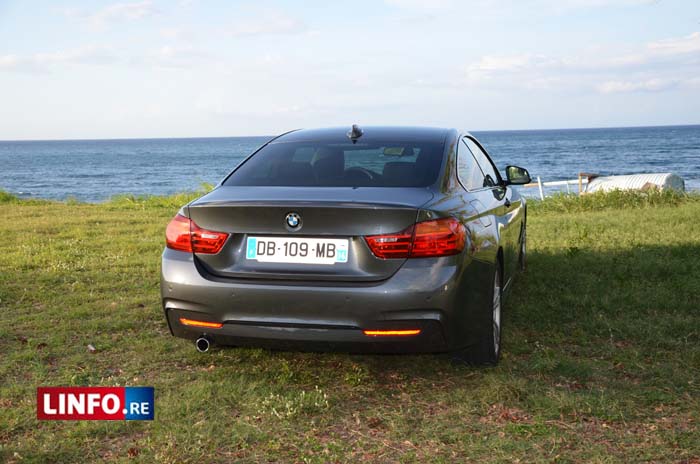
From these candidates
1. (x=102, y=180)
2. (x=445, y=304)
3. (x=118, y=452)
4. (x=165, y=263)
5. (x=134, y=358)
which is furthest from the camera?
(x=102, y=180)

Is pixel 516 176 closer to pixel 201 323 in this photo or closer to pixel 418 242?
pixel 418 242

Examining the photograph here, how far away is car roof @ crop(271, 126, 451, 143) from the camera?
4953 millimetres

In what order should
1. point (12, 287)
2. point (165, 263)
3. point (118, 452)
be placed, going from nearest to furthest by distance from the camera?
point (118, 452), point (165, 263), point (12, 287)

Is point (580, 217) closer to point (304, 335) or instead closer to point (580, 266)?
point (580, 266)

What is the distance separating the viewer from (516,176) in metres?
6.36

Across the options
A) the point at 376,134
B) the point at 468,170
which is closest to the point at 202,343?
the point at 376,134

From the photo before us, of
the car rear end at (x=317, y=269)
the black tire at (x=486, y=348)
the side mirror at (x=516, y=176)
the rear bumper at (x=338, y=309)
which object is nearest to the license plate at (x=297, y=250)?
the car rear end at (x=317, y=269)

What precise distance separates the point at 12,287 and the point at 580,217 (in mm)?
9462

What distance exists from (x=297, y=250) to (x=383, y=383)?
1144 mm

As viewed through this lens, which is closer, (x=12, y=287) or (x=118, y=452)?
(x=118, y=452)

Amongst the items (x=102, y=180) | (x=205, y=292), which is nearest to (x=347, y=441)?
(x=205, y=292)

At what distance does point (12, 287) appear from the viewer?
715cm

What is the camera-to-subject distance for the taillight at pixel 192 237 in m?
4.03

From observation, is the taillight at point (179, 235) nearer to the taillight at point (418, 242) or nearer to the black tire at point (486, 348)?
the taillight at point (418, 242)
